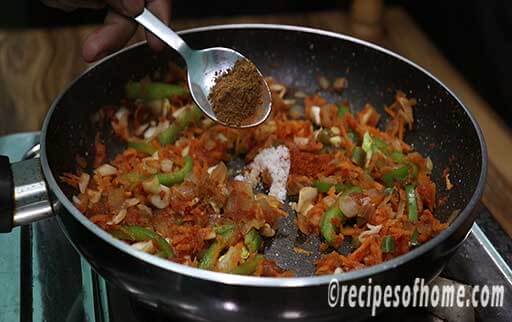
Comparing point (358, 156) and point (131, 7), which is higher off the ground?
point (131, 7)

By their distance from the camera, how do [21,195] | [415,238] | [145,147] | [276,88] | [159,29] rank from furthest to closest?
[276,88], [145,147], [159,29], [415,238], [21,195]

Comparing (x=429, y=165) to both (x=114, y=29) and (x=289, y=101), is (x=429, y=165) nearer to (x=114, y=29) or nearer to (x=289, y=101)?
(x=289, y=101)

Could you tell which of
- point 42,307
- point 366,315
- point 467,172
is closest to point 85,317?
point 42,307

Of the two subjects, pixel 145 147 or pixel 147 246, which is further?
pixel 145 147

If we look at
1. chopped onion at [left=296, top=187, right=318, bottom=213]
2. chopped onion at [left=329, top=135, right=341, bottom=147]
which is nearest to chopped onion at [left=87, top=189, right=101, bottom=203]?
chopped onion at [left=296, top=187, right=318, bottom=213]

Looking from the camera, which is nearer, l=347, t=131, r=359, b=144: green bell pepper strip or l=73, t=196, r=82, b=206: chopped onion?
l=73, t=196, r=82, b=206: chopped onion

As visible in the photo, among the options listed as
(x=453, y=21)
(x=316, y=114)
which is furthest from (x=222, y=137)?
(x=453, y=21)

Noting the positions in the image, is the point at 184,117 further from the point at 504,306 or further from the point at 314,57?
the point at 504,306

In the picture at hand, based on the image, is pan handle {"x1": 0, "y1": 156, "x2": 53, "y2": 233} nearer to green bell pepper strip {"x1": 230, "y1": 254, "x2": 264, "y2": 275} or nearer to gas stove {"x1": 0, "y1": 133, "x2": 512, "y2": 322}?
gas stove {"x1": 0, "y1": 133, "x2": 512, "y2": 322}
